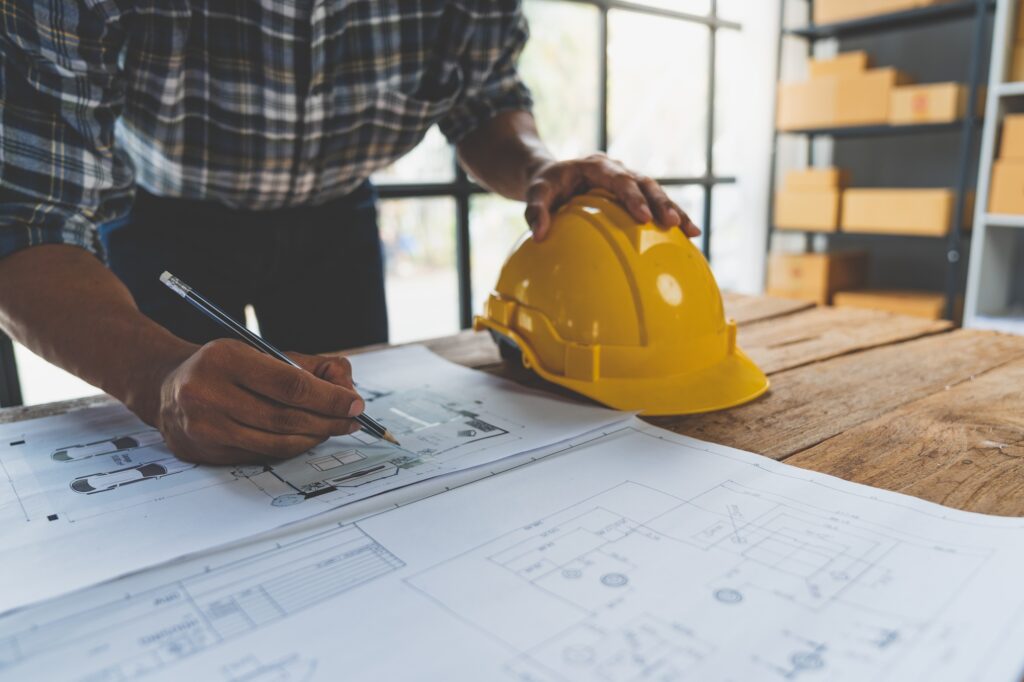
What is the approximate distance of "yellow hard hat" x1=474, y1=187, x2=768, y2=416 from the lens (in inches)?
32.6

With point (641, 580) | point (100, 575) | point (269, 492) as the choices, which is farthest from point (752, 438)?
point (100, 575)

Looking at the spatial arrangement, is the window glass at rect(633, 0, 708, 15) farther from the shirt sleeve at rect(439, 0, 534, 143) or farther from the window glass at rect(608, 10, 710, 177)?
the shirt sleeve at rect(439, 0, 534, 143)

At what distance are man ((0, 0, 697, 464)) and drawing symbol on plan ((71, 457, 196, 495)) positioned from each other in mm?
15

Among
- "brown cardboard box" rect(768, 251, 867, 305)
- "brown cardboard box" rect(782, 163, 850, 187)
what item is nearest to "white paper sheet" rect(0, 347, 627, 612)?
"brown cardboard box" rect(768, 251, 867, 305)

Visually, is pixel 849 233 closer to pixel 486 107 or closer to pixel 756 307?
pixel 756 307

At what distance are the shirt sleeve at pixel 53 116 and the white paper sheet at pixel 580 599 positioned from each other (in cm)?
48

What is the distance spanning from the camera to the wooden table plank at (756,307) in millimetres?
1271

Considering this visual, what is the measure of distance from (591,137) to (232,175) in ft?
8.35

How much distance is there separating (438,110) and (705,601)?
0.94 metres

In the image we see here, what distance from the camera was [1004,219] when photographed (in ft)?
8.67

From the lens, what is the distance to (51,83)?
2.39 ft

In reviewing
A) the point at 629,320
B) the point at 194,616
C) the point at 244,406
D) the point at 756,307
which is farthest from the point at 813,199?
the point at 194,616

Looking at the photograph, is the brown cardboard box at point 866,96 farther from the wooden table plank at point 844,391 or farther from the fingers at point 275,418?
the fingers at point 275,418

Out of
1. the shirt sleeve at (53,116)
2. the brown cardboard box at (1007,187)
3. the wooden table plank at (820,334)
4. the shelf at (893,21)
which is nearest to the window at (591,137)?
the shelf at (893,21)
